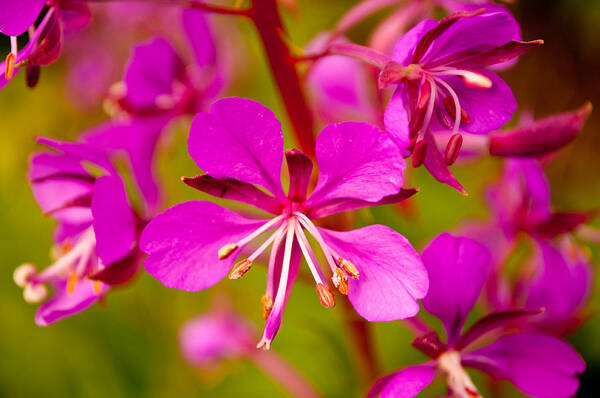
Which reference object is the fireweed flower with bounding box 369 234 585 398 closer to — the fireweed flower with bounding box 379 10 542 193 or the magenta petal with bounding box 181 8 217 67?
the fireweed flower with bounding box 379 10 542 193

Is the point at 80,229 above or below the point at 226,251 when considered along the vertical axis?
above

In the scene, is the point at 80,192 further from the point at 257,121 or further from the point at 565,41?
the point at 565,41

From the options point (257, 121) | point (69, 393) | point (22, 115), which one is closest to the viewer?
point (257, 121)

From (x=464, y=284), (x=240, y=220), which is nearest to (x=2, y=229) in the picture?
(x=240, y=220)

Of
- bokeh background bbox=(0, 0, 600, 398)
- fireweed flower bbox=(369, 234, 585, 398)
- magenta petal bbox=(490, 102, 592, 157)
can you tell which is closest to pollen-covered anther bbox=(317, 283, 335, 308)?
fireweed flower bbox=(369, 234, 585, 398)

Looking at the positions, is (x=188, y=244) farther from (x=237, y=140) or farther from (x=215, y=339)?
(x=215, y=339)

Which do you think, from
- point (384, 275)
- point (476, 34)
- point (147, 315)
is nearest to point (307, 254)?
point (384, 275)
